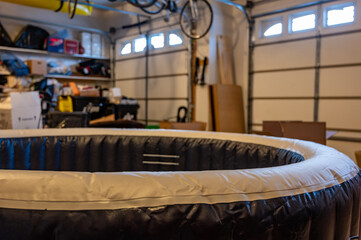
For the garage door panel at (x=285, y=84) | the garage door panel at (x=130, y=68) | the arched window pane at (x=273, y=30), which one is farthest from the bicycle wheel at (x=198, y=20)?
the garage door panel at (x=130, y=68)

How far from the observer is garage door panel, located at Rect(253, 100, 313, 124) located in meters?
5.92

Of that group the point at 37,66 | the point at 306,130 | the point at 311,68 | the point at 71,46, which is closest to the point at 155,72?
the point at 71,46

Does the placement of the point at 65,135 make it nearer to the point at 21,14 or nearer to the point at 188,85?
the point at 188,85

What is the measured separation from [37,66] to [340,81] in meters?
6.65

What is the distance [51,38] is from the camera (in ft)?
27.1

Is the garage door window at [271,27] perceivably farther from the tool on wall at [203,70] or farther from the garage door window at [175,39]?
the garage door window at [175,39]

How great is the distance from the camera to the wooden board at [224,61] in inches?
269

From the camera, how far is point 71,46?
8562 mm

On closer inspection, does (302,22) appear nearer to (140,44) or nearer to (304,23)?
(304,23)

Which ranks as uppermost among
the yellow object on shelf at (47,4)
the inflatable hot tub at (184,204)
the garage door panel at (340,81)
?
the yellow object on shelf at (47,4)

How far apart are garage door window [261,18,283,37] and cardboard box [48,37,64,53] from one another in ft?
17.1

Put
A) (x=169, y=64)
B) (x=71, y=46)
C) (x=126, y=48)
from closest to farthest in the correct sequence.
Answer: (x=169, y=64) → (x=71, y=46) → (x=126, y=48)

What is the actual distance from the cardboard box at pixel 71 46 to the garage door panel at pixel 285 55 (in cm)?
490

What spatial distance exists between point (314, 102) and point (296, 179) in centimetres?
516
